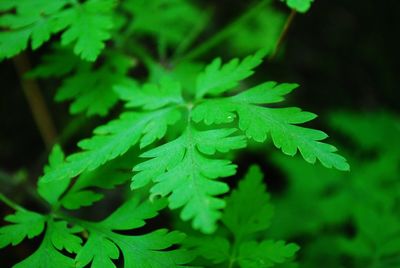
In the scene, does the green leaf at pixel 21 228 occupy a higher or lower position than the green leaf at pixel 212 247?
higher

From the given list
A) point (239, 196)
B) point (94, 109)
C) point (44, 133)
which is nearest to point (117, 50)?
point (94, 109)

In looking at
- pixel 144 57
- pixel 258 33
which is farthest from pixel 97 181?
pixel 258 33

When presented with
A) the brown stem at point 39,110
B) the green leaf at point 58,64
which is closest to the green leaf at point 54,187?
the green leaf at point 58,64

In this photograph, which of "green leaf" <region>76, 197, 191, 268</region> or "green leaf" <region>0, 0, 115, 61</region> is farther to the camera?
"green leaf" <region>0, 0, 115, 61</region>

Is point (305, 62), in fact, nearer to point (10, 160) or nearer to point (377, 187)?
point (377, 187)

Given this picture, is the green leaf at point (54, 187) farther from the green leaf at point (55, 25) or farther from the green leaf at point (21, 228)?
the green leaf at point (55, 25)

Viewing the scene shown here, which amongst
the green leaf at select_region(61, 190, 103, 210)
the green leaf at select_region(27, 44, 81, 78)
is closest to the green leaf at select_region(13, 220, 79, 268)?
the green leaf at select_region(61, 190, 103, 210)

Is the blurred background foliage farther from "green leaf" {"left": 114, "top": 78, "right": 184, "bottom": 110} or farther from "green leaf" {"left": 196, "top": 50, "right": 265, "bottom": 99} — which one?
"green leaf" {"left": 196, "top": 50, "right": 265, "bottom": 99}
